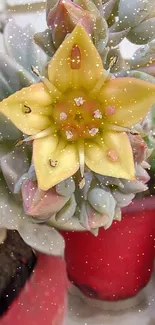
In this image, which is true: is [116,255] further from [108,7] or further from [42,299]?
[108,7]

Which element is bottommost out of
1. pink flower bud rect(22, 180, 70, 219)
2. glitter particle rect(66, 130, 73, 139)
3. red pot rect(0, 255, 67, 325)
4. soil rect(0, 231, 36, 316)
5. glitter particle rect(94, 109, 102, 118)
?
red pot rect(0, 255, 67, 325)

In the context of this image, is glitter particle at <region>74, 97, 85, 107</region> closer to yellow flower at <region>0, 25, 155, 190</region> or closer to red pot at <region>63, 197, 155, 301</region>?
yellow flower at <region>0, 25, 155, 190</region>

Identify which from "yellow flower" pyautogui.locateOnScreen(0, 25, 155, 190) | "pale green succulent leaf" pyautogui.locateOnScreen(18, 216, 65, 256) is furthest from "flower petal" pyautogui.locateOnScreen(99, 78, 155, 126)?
"pale green succulent leaf" pyautogui.locateOnScreen(18, 216, 65, 256)

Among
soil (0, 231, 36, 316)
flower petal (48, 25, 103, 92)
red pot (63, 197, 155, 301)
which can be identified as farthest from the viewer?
red pot (63, 197, 155, 301)

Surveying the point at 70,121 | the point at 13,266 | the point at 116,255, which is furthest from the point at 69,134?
the point at 116,255

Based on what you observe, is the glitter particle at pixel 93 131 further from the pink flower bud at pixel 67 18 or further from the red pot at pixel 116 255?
the red pot at pixel 116 255

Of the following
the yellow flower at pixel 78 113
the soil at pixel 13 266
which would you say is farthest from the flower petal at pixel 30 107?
the soil at pixel 13 266

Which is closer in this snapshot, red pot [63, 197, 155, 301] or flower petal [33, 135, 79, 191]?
flower petal [33, 135, 79, 191]

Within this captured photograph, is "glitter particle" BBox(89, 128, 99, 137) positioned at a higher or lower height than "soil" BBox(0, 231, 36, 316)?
higher

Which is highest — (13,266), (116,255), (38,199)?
(38,199)
